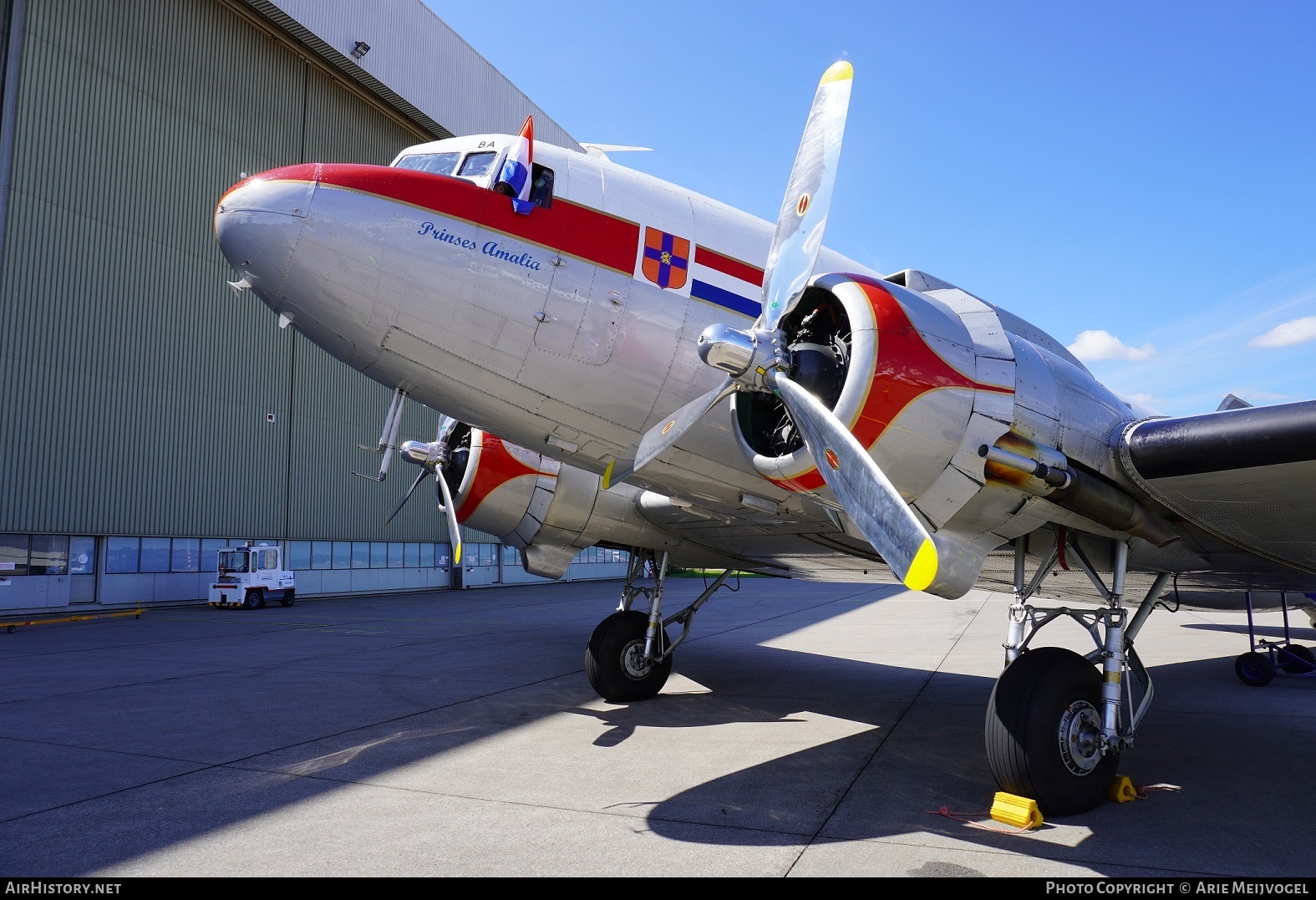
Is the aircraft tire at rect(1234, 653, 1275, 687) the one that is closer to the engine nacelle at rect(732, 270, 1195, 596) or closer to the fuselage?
the engine nacelle at rect(732, 270, 1195, 596)

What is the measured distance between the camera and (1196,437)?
562cm

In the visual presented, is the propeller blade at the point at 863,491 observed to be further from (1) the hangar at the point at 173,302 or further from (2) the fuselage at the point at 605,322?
(1) the hangar at the point at 173,302

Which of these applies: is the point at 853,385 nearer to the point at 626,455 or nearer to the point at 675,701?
the point at 626,455

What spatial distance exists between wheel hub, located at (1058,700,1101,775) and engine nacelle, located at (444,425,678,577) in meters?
5.40

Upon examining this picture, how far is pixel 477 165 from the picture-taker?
6336 mm

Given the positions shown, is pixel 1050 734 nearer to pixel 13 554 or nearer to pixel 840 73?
pixel 840 73

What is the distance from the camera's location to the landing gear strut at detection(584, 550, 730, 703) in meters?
9.71

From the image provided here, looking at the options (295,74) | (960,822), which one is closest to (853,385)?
(960,822)

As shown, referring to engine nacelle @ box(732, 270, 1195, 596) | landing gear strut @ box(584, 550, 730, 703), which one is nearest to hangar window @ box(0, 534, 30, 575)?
landing gear strut @ box(584, 550, 730, 703)

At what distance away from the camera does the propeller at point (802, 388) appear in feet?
14.8

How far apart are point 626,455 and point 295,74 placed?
96.9ft

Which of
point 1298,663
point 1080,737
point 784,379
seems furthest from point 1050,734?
point 1298,663

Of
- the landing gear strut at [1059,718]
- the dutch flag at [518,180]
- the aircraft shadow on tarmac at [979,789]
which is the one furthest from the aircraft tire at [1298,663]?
the dutch flag at [518,180]

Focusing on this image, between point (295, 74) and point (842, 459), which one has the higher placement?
point (295, 74)
